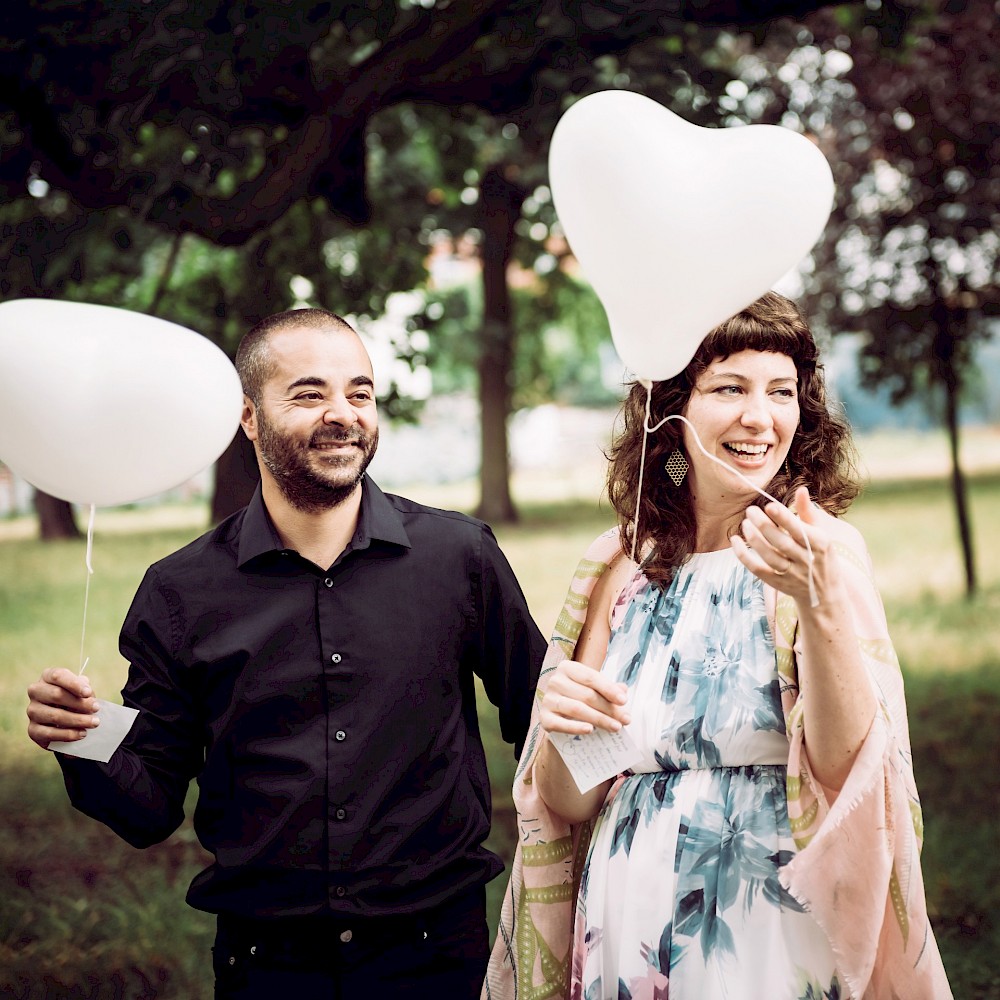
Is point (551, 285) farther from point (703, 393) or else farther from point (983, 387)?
point (703, 393)

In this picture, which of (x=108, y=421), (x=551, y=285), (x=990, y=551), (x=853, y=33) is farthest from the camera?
(x=551, y=285)

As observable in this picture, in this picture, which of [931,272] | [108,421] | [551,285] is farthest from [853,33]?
[551,285]

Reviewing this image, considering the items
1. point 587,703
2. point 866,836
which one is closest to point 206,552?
point 587,703

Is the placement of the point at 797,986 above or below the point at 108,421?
below

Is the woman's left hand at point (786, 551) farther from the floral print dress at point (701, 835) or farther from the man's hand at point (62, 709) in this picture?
the man's hand at point (62, 709)

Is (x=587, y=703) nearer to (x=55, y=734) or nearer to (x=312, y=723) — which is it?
(x=312, y=723)

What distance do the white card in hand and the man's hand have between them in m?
0.82

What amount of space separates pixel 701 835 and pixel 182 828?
4.18 metres

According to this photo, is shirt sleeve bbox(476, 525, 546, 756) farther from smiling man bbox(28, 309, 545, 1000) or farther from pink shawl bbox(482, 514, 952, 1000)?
pink shawl bbox(482, 514, 952, 1000)

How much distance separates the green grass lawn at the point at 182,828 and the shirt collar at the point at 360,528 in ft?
7.55

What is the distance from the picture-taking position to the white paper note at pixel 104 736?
1992 mm

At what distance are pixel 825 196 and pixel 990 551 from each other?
11.3 metres

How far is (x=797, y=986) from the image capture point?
5.88 feet

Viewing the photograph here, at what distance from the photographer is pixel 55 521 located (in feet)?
44.4
